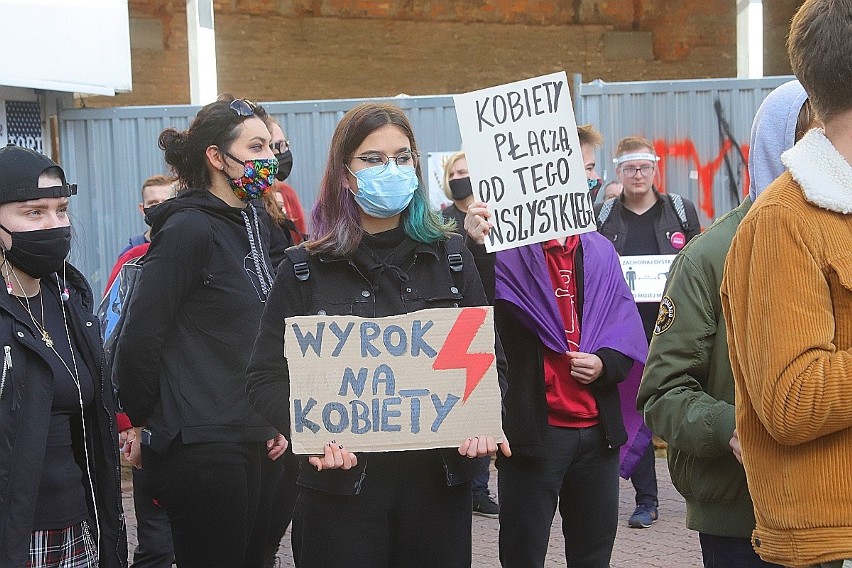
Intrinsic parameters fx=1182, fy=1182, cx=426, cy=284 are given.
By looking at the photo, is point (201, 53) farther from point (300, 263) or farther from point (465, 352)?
point (465, 352)

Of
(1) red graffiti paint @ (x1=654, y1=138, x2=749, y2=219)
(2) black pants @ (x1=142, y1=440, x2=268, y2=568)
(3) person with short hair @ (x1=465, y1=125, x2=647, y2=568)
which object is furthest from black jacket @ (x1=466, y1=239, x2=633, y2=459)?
(1) red graffiti paint @ (x1=654, y1=138, x2=749, y2=219)

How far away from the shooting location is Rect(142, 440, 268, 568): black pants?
412 cm

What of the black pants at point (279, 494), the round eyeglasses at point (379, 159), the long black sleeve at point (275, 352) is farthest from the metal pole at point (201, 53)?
the long black sleeve at point (275, 352)

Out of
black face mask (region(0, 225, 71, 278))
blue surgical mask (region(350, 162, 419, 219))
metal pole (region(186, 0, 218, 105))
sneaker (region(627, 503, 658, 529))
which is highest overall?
metal pole (region(186, 0, 218, 105))

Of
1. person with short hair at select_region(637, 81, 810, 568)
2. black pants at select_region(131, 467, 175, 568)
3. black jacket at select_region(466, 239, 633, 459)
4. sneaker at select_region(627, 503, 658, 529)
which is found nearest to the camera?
person with short hair at select_region(637, 81, 810, 568)

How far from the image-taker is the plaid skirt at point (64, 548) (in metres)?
3.47

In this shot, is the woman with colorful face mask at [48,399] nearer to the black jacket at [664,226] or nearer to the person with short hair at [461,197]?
the person with short hair at [461,197]

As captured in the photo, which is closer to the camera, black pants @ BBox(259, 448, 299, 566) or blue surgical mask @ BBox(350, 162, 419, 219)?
blue surgical mask @ BBox(350, 162, 419, 219)

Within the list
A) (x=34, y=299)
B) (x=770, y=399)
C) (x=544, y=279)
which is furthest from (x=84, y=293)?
(x=770, y=399)

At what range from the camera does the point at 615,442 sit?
434cm

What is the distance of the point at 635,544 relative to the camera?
6.78 meters

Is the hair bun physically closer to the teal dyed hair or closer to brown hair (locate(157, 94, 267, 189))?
brown hair (locate(157, 94, 267, 189))

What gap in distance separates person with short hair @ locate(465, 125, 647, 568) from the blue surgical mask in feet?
3.16

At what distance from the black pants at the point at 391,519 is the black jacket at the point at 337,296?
0.26 feet
